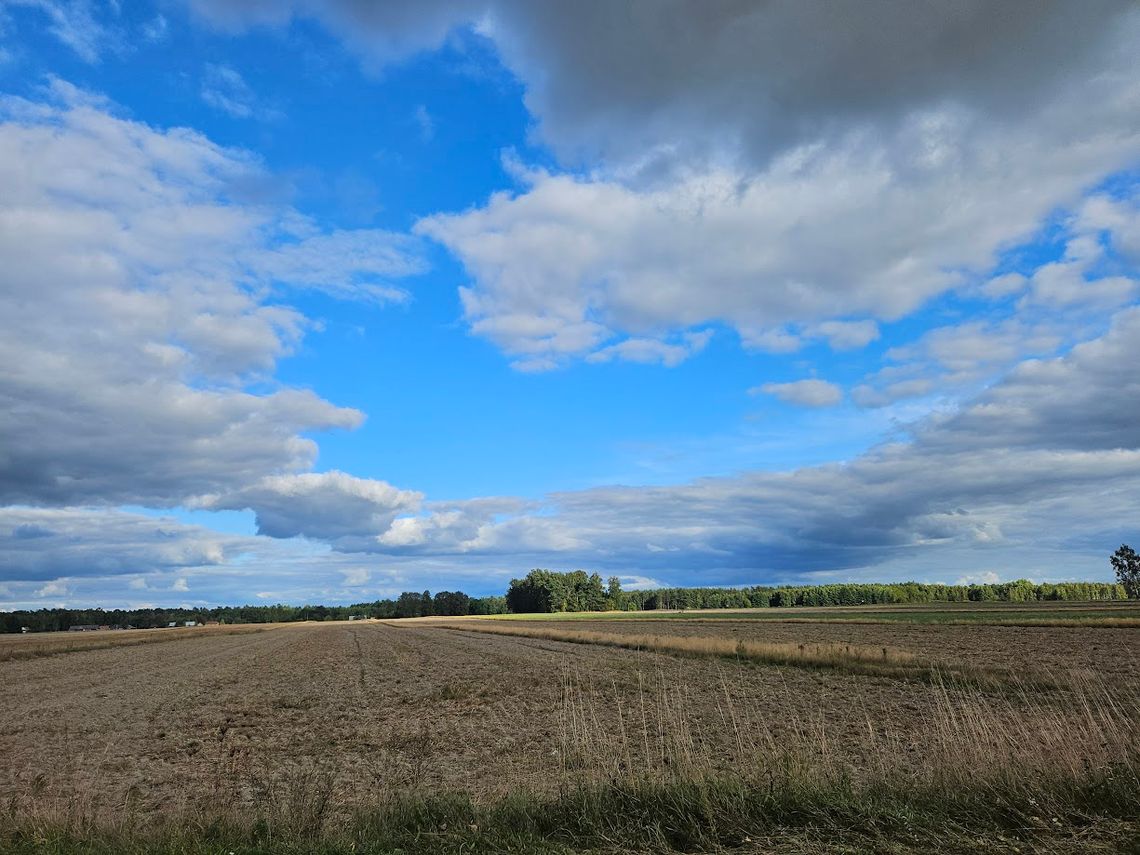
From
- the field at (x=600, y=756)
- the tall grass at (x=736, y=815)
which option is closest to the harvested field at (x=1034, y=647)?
the field at (x=600, y=756)

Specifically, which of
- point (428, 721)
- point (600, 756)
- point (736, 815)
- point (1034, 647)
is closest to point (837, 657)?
point (1034, 647)

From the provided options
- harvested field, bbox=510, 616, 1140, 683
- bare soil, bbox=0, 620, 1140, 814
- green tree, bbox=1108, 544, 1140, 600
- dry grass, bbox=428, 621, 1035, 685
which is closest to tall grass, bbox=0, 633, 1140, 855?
bare soil, bbox=0, 620, 1140, 814

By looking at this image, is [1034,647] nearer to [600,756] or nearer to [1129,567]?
[600,756]

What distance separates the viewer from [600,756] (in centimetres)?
1300

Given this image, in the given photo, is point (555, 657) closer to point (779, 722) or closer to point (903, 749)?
point (779, 722)

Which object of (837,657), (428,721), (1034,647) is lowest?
(428,721)

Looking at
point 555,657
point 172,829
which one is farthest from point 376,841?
point 555,657

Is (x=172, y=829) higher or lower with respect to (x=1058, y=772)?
lower

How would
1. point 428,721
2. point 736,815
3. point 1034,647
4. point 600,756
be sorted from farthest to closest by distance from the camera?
point 1034,647 < point 428,721 < point 600,756 < point 736,815

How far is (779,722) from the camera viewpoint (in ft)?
65.7

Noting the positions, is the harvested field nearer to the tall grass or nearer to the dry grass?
the dry grass

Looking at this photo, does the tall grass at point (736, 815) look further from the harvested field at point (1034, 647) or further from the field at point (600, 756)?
the harvested field at point (1034, 647)

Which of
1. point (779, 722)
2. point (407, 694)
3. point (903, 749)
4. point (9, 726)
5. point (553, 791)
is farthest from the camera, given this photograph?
point (407, 694)

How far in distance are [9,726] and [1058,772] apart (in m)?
32.8
